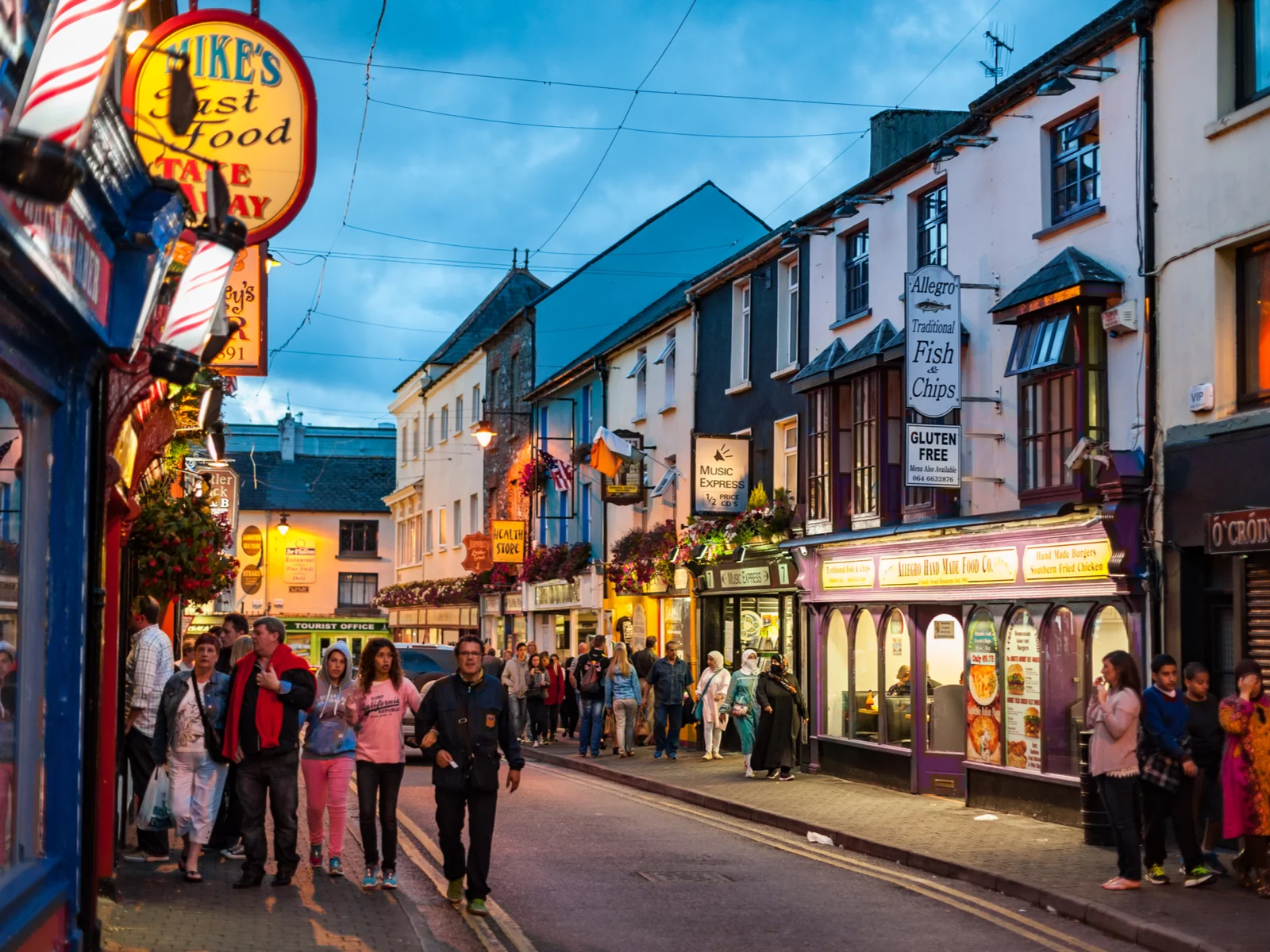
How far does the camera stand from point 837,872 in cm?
1352

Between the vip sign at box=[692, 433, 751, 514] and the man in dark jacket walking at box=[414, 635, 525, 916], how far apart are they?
1466 centimetres

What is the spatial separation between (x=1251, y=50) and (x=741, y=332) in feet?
43.2

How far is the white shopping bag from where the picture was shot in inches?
480

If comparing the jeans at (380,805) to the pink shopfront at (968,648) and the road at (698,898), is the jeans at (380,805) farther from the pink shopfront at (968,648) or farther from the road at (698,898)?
the pink shopfront at (968,648)

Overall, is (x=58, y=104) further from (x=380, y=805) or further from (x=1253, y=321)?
(x=1253, y=321)

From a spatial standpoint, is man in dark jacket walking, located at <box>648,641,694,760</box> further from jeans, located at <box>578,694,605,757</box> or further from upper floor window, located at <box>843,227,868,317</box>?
upper floor window, located at <box>843,227,868,317</box>

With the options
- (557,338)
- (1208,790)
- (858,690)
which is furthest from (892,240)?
(557,338)

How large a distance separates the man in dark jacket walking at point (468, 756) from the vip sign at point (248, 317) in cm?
392

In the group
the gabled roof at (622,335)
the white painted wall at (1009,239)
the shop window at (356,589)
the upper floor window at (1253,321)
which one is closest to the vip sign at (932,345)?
the white painted wall at (1009,239)

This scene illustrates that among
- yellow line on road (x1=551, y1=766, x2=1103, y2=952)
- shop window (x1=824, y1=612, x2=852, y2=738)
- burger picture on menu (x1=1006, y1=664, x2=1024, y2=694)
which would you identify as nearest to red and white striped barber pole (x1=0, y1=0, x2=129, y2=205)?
yellow line on road (x1=551, y1=766, x2=1103, y2=952)

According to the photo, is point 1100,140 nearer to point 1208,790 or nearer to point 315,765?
point 1208,790

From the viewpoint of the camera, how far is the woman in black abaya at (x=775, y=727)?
71.5 feet

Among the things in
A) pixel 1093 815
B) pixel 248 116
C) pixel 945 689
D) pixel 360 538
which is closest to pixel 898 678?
pixel 945 689

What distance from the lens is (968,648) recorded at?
1894 cm
